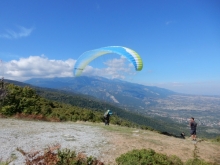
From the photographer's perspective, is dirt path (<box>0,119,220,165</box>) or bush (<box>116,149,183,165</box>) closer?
bush (<box>116,149,183,165</box>)

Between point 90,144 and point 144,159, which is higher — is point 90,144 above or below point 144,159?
below

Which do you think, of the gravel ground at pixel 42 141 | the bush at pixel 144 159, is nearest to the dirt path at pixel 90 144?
the gravel ground at pixel 42 141

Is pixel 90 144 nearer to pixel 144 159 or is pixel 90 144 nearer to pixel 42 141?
pixel 42 141

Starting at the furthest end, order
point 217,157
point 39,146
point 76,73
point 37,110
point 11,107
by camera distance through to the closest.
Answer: point 37,110 < point 11,107 < point 76,73 < point 217,157 < point 39,146

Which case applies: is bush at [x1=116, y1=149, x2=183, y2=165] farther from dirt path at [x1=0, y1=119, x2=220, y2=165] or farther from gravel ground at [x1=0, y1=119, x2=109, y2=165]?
gravel ground at [x1=0, y1=119, x2=109, y2=165]

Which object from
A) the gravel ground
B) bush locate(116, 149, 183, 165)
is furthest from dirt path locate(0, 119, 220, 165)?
bush locate(116, 149, 183, 165)

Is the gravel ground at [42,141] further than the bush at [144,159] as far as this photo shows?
Yes

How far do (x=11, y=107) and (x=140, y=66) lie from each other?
16922 mm

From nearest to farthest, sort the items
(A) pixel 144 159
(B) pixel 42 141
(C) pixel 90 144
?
(A) pixel 144 159 → (C) pixel 90 144 → (B) pixel 42 141

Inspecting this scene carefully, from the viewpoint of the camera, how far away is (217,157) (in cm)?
1484

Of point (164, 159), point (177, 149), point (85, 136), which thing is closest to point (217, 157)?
point (177, 149)

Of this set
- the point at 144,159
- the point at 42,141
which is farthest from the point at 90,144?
the point at 144,159

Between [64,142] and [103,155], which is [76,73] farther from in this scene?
[103,155]

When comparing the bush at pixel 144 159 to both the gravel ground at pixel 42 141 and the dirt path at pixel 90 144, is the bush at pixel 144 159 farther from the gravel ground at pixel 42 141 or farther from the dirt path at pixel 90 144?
the gravel ground at pixel 42 141
